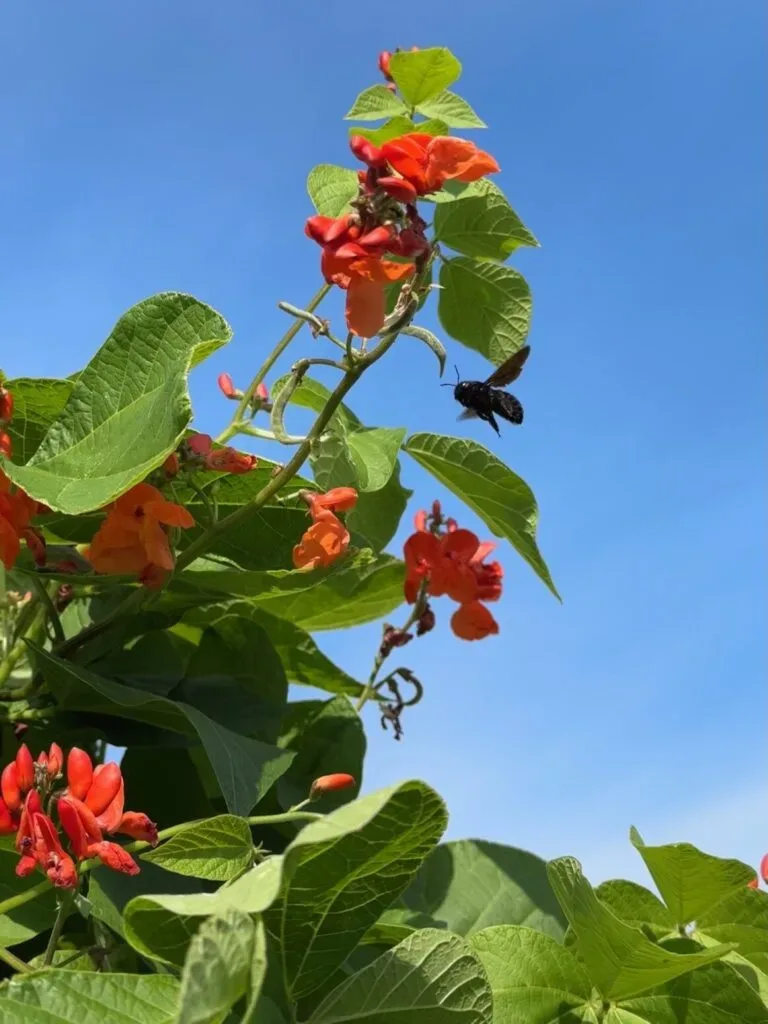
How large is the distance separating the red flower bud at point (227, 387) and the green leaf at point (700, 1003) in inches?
39.6

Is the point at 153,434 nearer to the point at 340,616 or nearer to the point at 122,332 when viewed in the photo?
the point at 122,332

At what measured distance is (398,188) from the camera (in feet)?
3.80

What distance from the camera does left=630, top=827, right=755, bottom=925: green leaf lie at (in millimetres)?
1230

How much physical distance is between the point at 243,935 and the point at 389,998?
298mm

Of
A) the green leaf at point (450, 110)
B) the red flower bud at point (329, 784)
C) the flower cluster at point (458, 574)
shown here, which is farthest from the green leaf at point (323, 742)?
the green leaf at point (450, 110)

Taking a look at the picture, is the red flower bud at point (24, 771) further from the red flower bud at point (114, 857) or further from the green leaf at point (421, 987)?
the green leaf at point (421, 987)

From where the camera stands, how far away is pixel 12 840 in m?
1.19

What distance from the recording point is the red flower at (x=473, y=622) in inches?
69.4

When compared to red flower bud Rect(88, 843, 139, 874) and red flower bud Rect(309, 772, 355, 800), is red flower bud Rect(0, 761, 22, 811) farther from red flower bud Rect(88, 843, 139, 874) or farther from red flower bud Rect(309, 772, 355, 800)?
red flower bud Rect(309, 772, 355, 800)

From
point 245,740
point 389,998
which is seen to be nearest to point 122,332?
point 245,740

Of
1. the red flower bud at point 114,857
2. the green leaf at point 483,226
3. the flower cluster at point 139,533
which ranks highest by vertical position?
the green leaf at point 483,226

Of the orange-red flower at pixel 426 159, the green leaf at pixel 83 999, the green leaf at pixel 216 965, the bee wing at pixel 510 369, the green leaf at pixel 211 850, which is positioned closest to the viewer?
the green leaf at pixel 216 965

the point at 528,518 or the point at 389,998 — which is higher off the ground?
the point at 528,518

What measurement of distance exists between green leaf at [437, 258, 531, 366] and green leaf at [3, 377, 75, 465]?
56 centimetres
